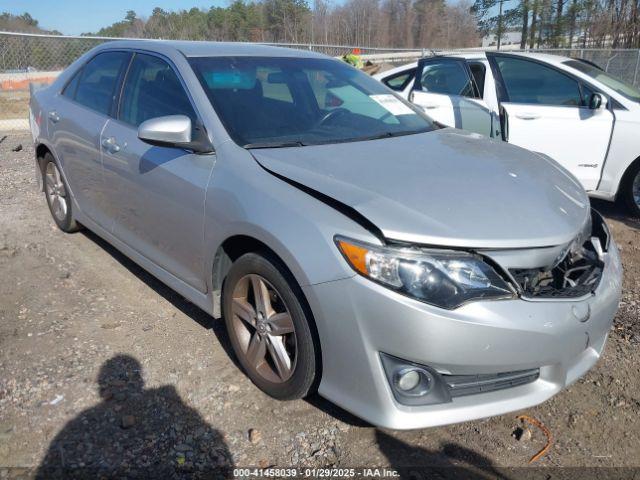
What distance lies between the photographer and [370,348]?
7.01ft

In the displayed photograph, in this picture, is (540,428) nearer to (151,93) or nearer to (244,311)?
(244,311)

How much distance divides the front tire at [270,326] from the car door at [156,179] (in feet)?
1.04

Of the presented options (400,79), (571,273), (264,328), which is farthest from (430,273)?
(400,79)

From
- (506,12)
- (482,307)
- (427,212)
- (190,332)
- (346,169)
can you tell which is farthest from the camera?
(506,12)

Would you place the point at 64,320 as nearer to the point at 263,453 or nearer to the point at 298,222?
the point at 263,453

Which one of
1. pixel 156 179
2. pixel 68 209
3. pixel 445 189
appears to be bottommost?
pixel 68 209

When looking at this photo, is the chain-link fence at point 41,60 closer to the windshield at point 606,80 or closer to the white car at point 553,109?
the white car at point 553,109

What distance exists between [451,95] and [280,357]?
442 cm

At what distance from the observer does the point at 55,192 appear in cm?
487

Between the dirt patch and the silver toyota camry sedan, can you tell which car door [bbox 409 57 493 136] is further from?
the dirt patch

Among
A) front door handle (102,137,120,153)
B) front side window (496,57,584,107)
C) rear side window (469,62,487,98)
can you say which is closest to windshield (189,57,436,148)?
front door handle (102,137,120,153)

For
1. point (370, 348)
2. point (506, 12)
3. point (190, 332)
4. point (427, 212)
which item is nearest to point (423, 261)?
point (427, 212)

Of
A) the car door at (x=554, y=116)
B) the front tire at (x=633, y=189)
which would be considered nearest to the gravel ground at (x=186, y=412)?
the front tire at (x=633, y=189)

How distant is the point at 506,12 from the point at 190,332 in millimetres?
30149
